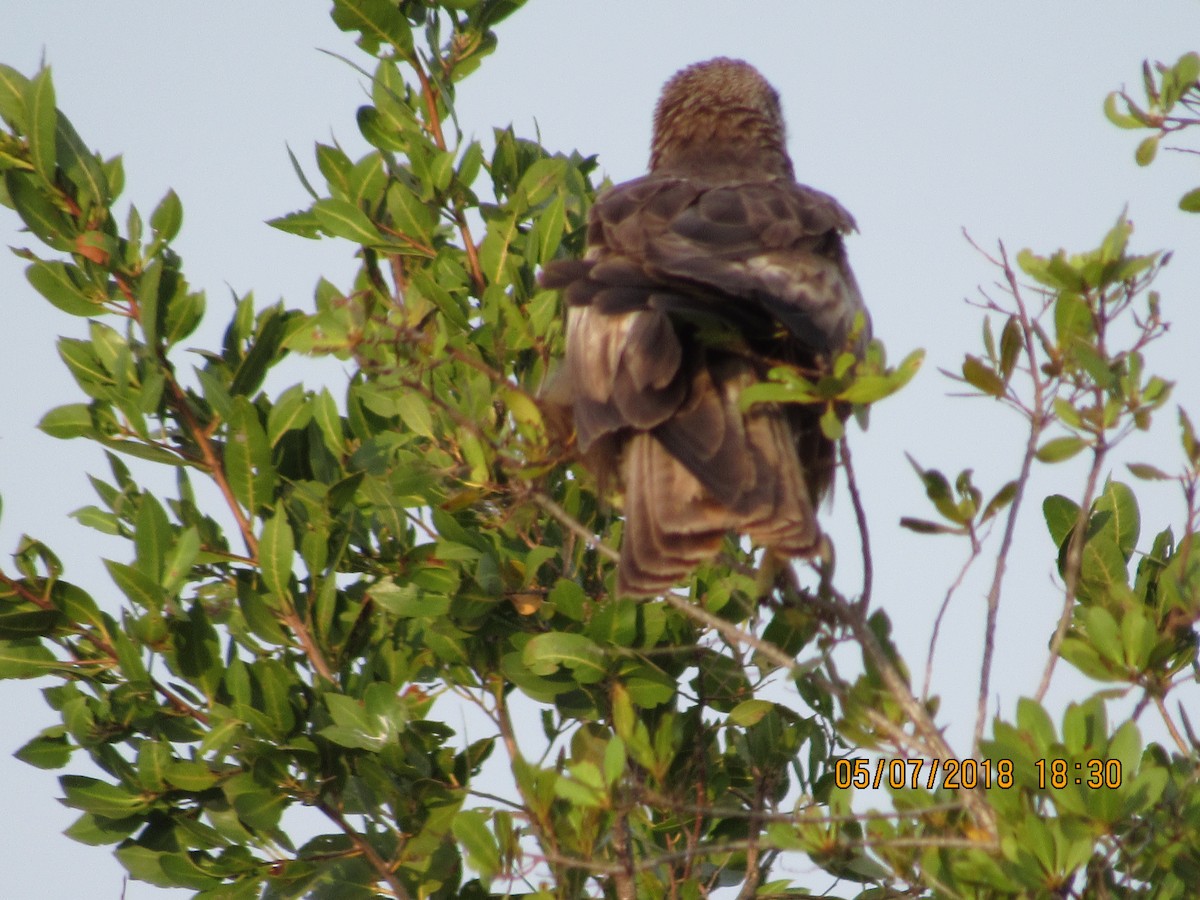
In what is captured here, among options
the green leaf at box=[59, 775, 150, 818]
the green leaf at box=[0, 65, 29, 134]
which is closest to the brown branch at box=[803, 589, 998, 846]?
the green leaf at box=[59, 775, 150, 818]

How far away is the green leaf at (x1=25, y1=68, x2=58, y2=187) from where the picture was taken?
162 inches

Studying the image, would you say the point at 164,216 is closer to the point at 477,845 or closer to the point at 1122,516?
the point at 477,845

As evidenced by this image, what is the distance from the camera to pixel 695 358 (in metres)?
3.86

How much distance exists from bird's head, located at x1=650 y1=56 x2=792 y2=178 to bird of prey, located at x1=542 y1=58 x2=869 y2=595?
138cm

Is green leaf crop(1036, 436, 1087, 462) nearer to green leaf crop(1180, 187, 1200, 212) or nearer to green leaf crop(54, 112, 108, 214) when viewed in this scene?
green leaf crop(1180, 187, 1200, 212)

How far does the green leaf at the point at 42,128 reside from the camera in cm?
412

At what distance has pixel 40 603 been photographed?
386 centimetres

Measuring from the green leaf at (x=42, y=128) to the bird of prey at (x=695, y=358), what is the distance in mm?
1470

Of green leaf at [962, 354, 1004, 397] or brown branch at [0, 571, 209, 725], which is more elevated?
green leaf at [962, 354, 1004, 397]

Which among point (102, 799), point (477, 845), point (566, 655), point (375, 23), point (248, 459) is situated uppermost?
point (375, 23)

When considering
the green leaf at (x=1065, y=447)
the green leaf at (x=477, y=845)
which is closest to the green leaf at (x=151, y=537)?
the green leaf at (x=477, y=845)

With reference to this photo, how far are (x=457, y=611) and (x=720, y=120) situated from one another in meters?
2.60

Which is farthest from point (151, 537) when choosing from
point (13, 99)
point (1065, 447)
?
point (1065, 447)

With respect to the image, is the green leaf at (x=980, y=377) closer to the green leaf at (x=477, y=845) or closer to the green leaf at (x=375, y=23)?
the green leaf at (x=477, y=845)
